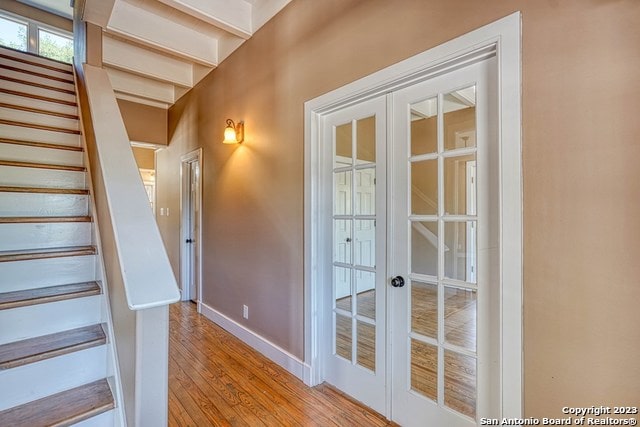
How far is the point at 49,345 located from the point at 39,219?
85cm

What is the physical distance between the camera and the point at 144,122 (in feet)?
14.5

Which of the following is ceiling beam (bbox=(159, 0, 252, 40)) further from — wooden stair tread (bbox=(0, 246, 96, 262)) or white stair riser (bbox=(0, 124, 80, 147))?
wooden stair tread (bbox=(0, 246, 96, 262))

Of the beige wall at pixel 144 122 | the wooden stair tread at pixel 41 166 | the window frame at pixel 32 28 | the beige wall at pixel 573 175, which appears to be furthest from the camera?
the window frame at pixel 32 28

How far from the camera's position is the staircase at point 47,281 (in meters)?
1.32

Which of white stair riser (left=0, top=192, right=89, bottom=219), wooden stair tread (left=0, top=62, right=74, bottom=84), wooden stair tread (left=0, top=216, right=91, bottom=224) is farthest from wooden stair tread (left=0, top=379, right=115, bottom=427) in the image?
wooden stair tread (left=0, top=62, right=74, bottom=84)

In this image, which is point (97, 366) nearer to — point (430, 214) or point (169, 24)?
point (430, 214)

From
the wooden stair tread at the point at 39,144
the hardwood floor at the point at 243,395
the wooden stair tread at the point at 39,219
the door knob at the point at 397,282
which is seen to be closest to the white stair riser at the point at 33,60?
the wooden stair tread at the point at 39,144

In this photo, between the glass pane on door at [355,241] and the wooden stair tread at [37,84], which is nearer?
the glass pane on door at [355,241]

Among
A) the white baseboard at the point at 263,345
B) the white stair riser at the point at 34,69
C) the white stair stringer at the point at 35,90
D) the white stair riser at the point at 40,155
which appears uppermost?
the white stair riser at the point at 34,69

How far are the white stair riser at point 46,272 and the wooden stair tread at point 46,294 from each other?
40 mm

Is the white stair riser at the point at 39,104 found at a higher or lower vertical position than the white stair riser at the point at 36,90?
lower

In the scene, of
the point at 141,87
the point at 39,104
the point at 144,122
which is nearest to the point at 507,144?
the point at 39,104

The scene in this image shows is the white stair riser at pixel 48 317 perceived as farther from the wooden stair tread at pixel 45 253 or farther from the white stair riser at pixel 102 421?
the white stair riser at pixel 102 421

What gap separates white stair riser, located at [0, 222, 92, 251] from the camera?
179cm
